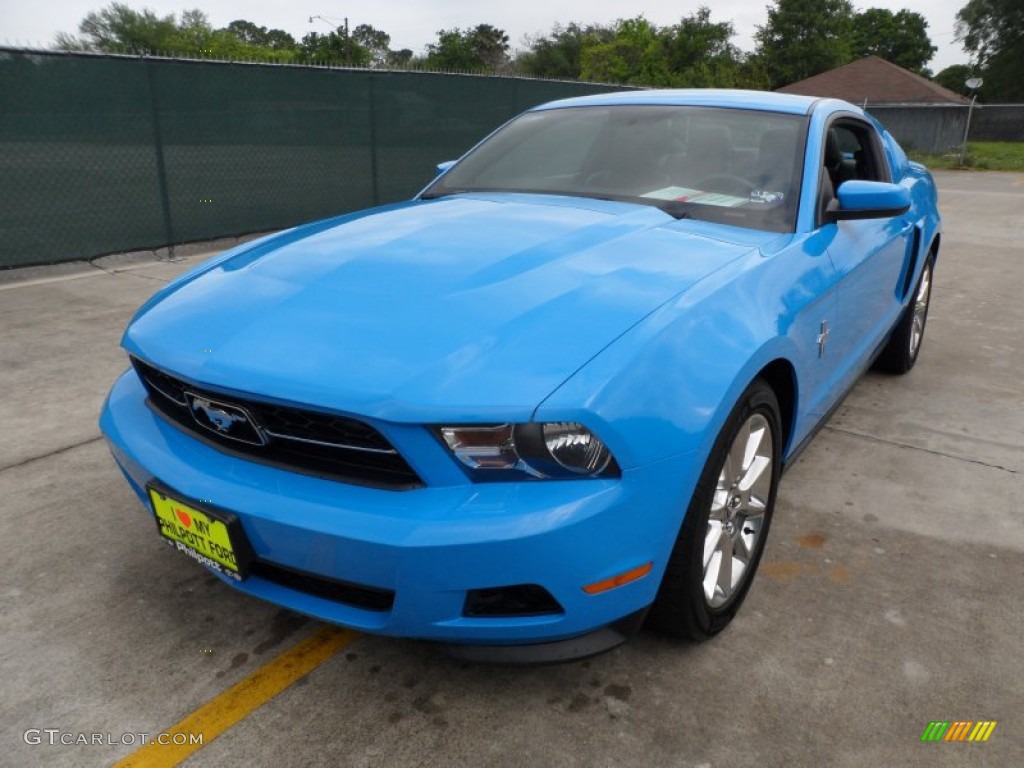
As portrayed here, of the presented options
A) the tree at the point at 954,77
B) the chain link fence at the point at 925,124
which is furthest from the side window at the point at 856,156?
the tree at the point at 954,77

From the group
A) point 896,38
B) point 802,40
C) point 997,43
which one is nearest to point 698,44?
point 802,40

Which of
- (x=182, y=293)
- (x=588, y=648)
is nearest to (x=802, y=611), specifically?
(x=588, y=648)

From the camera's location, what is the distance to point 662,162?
3029mm

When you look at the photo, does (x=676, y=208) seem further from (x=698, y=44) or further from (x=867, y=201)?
(x=698, y=44)

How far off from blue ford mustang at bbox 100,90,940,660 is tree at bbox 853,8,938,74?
81.3m

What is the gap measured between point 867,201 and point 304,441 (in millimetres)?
2087

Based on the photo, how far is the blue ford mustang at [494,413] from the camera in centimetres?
166

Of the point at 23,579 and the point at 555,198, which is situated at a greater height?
the point at 555,198

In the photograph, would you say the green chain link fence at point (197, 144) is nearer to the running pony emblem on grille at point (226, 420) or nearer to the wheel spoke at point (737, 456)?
the running pony emblem on grille at point (226, 420)

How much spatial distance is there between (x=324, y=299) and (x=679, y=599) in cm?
118

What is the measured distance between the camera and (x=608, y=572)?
5.60ft

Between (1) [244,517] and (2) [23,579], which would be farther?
(2) [23,579]

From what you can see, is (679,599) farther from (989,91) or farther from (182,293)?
(989,91)

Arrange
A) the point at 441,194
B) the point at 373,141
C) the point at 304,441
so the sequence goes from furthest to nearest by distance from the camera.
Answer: the point at 373,141
the point at 441,194
the point at 304,441
